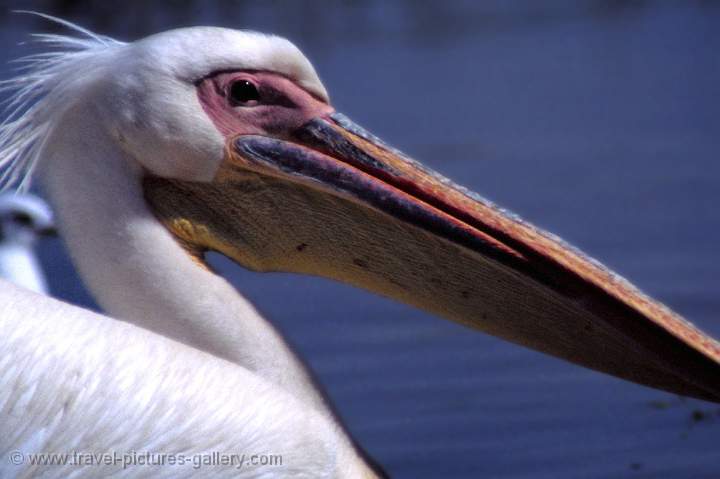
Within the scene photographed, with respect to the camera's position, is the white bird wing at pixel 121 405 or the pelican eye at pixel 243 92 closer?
the white bird wing at pixel 121 405

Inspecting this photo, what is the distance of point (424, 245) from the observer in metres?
3.52

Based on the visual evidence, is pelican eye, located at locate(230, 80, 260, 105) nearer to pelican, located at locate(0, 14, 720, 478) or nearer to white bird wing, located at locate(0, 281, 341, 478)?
pelican, located at locate(0, 14, 720, 478)

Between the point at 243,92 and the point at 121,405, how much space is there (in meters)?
0.82

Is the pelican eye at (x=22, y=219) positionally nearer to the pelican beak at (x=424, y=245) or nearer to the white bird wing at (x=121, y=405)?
the pelican beak at (x=424, y=245)

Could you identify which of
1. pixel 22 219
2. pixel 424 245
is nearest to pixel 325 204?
pixel 424 245

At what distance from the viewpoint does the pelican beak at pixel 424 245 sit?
3441 mm

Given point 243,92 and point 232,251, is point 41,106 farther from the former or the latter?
point 232,251

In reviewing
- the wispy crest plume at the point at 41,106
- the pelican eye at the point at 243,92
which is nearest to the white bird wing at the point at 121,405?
the wispy crest plume at the point at 41,106

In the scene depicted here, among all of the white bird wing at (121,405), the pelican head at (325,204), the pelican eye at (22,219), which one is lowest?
the pelican eye at (22,219)

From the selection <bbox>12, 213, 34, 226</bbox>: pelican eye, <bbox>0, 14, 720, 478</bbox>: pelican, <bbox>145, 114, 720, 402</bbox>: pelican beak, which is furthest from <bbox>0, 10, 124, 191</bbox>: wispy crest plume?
<bbox>12, 213, 34, 226</bbox>: pelican eye

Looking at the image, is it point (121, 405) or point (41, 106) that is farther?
point (41, 106)

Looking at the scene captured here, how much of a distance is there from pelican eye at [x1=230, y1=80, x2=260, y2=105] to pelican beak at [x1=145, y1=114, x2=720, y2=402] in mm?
94

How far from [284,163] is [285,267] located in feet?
1.05

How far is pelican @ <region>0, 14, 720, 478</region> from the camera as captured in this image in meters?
3.25
